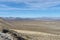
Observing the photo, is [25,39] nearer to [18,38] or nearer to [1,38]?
[18,38]

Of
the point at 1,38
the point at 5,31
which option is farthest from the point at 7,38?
the point at 5,31

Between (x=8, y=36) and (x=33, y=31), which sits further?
(x=33, y=31)

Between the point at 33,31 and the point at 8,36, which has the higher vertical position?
the point at 8,36

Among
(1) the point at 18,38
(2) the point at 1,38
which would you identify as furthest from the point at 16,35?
(2) the point at 1,38

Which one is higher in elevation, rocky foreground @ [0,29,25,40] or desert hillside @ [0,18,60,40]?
rocky foreground @ [0,29,25,40]

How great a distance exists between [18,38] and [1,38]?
1398 mm

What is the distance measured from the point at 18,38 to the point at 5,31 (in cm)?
130

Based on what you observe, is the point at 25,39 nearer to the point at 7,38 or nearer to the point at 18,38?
the point at 18,38

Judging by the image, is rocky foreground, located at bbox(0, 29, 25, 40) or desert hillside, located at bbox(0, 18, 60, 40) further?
desert hillside, located at bbox(0, 18, 60, 40)

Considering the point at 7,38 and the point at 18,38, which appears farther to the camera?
the point at 18,38

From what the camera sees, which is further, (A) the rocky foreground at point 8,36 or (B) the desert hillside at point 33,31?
(B) the desert hillside at point 33,31

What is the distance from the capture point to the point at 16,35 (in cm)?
1473

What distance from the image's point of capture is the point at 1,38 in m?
13.7

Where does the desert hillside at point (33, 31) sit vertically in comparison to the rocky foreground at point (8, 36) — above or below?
below
